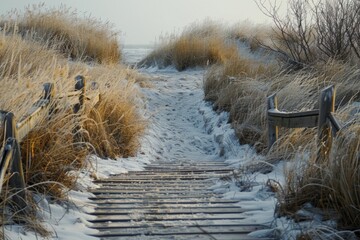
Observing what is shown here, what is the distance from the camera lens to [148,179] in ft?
16.6

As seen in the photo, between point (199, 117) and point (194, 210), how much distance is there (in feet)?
21.0

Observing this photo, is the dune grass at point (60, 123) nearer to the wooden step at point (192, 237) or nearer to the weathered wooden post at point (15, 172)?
the weathered wooden post at point (15, 172)

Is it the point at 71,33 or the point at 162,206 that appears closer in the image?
the point at 162,206

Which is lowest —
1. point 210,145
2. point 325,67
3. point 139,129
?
point 210,145

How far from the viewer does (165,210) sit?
3.74 meters

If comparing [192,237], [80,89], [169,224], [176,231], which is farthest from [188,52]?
[192,237]

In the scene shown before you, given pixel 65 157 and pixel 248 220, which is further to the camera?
Answer: pixel 65 157

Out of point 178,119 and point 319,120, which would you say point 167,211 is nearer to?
point 319,120

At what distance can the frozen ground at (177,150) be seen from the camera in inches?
133

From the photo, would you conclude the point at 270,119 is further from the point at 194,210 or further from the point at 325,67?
the point at 325,67

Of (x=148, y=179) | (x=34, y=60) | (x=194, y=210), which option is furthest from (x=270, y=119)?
(x=34, y=60)

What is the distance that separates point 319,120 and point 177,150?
4265 millimetres

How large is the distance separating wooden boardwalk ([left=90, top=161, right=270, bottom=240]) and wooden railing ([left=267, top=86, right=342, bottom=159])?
0.94 meters

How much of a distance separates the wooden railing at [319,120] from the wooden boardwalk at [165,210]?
3.08ft
